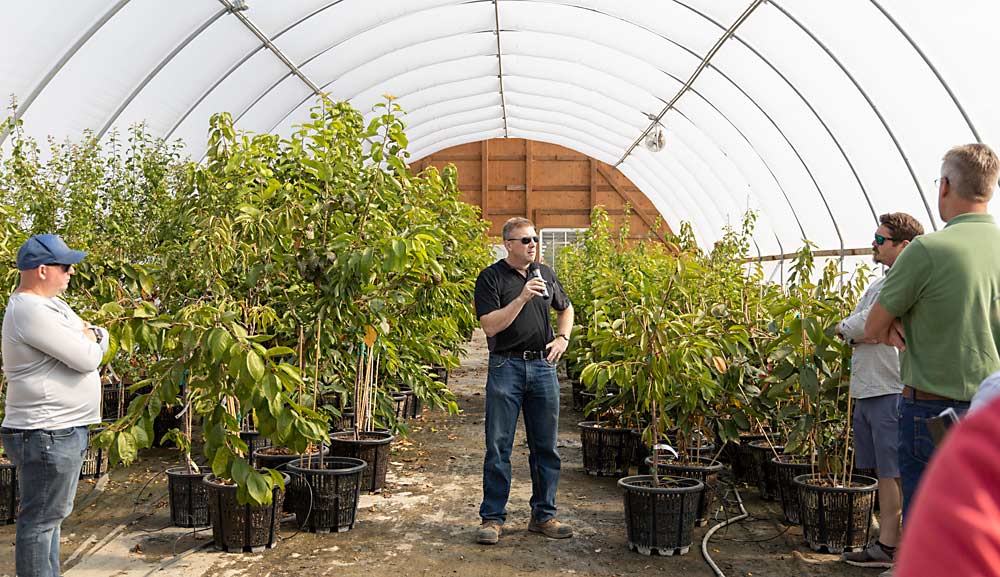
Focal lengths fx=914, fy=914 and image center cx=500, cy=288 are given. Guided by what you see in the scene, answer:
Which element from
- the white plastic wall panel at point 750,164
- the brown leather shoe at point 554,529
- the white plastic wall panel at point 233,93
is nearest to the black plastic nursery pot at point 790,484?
the brown leather shoe at point 554,529

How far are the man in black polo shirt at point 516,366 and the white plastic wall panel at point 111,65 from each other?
5.22 metres

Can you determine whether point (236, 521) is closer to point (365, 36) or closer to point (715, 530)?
point (715, 530)

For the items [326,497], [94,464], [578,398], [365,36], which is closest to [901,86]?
[578,398]

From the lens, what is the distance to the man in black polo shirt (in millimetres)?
4785

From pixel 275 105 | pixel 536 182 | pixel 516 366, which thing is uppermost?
pixel 536 182

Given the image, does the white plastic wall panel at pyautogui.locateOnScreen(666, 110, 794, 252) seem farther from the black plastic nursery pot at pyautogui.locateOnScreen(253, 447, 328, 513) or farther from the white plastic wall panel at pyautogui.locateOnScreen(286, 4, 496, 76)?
the black plastic nursery pot at pyautogui.locateOnScreen(253, 447, 328, 513)

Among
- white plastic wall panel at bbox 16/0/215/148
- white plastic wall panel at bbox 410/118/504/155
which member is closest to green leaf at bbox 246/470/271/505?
white plastic wall panel at bbox 16/0/215/148

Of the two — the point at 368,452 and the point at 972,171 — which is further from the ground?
the point at 972,171

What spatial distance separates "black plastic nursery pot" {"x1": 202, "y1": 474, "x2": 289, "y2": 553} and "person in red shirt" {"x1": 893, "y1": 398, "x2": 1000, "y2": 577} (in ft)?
14.5

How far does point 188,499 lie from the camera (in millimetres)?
5062

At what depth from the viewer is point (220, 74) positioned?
35.2 feet

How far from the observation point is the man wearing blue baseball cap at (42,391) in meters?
3.40

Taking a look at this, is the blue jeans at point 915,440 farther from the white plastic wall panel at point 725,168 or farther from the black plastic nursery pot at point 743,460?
the white plastic wall panel at point 725,168

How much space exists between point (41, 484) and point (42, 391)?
1.15ft
